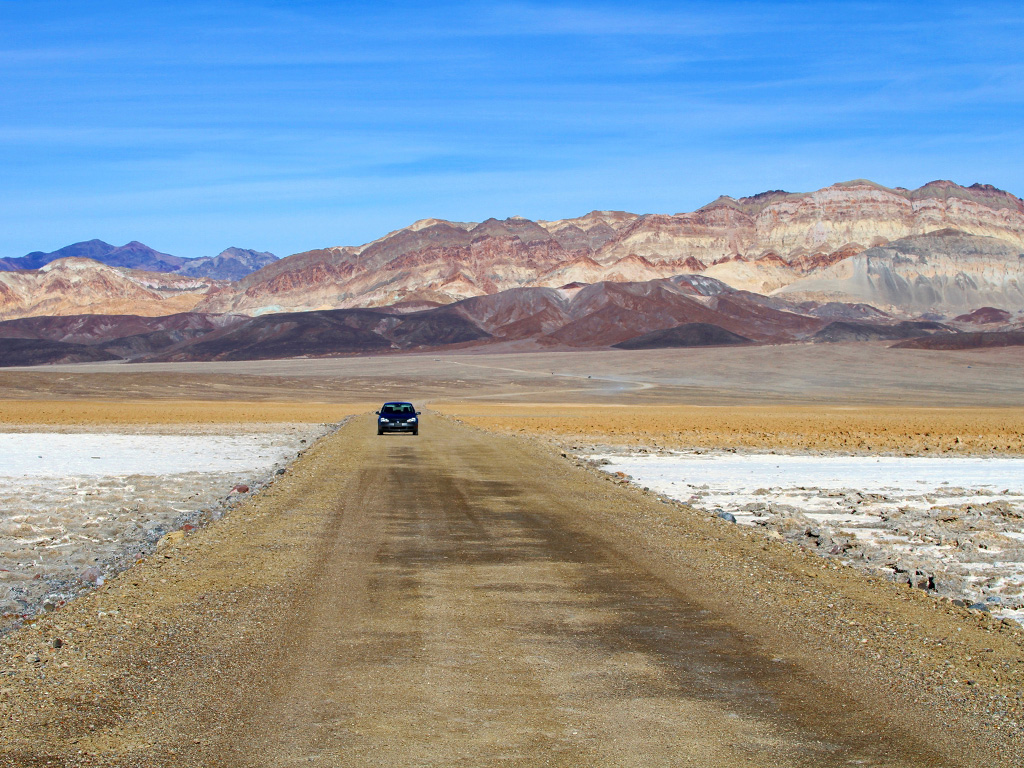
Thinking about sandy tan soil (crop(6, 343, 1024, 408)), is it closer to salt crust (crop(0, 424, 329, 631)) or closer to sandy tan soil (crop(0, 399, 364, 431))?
sandy tan soil (crop(0, 399, 364, 431))

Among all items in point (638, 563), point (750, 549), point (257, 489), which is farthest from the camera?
point (257, 489)

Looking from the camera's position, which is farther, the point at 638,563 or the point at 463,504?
the point at 463,504

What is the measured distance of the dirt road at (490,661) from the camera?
5684 millimetres

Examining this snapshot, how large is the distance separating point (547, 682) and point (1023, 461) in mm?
25200

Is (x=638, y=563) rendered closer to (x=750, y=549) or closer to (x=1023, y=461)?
(x=750, y=549)

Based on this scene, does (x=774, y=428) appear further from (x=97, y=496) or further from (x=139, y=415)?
(x=97, y=496)

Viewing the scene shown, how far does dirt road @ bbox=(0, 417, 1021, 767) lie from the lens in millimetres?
5684

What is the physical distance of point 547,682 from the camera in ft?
22.1

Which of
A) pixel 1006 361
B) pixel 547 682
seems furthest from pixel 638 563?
A: pixel 1006 361

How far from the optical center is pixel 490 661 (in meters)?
7.20

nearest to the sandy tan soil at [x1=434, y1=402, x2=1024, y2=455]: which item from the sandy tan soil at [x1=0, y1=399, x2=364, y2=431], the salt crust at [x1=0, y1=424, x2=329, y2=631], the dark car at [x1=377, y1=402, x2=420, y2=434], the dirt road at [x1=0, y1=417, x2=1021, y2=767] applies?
the dark car at [x1=377, y1=402, x2=420, y2=434]

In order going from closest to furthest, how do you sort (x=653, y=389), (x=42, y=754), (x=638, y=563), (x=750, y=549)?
(x=42, y=754) → (x=638, y=563) → (x=750, y=549) → (x=653, y=389)

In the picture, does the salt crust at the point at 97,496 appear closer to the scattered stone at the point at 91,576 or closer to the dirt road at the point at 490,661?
the scattered stone at the point at 91,576

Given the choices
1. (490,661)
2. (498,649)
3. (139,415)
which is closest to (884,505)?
(498,649)
